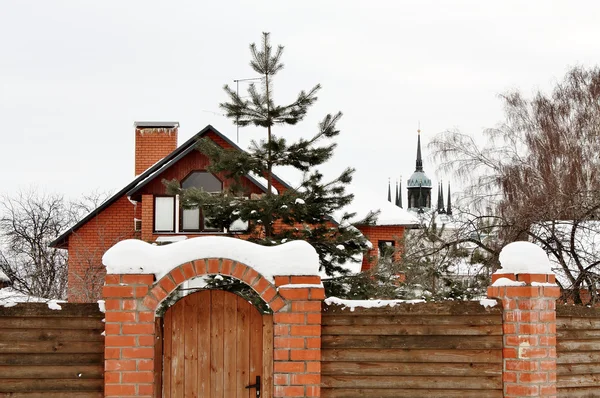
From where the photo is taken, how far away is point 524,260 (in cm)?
614

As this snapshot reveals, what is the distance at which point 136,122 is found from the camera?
2289 centimetres

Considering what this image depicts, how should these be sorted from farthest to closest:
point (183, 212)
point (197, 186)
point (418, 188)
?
1. point (418, 188)
2. point (183, 212)
3. point (197, 186)

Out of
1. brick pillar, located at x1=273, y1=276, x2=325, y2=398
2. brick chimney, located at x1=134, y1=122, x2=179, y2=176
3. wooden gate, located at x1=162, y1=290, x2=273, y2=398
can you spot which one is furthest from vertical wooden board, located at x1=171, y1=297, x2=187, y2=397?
brick chimney, located at x1=134, y1=122, x2=179, y2=176

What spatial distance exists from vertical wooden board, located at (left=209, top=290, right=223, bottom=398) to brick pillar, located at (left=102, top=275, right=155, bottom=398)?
0.46m

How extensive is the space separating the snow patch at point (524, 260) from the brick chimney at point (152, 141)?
57.4ft

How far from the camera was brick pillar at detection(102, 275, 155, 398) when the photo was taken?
18.9 ft

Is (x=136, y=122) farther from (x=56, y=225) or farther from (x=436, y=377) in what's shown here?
(x=436, y=377)

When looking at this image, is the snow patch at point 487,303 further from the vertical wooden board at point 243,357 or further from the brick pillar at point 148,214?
the brick pillar at point 148,214

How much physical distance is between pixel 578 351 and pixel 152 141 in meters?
17.7

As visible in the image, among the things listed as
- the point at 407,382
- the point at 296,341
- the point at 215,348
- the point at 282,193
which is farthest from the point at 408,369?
the point at 282,193

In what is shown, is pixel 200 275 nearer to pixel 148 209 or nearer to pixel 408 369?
pixel 408 369

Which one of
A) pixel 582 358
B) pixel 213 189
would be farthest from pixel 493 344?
pixel 213 189

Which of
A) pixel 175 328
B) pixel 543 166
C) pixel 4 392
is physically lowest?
pixel 4 392

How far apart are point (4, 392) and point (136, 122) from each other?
1751cm
